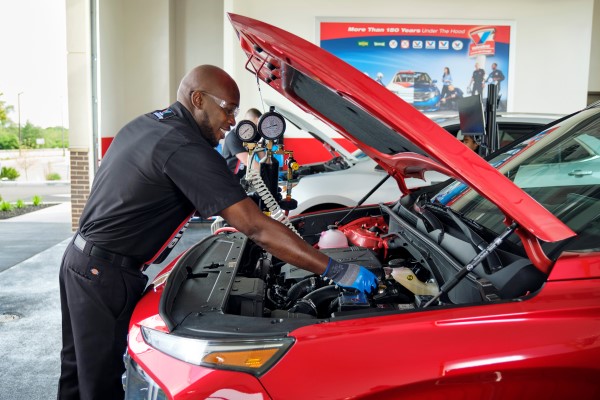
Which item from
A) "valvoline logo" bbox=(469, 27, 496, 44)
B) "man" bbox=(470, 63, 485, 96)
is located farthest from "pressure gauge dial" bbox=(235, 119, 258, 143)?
"valvoline logo" bbox=(469, 27, 496, 44)

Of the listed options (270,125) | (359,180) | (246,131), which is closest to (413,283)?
(270,125)

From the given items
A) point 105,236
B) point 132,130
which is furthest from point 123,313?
point 132,130

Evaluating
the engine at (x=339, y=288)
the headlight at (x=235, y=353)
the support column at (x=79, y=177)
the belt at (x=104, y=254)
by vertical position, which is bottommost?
the support column at (x=79, y=177)

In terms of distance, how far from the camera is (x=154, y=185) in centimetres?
213

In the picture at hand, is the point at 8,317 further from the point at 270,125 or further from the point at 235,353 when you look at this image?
the point at 235,353

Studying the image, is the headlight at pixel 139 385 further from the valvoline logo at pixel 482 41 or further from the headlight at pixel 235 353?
the valvoline logo at pixel 482 41

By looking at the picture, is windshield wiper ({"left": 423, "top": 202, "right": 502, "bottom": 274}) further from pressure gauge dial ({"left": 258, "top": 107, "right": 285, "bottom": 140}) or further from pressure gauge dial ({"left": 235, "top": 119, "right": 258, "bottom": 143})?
pressure gauge dial ({"left": 235, "top": 119, "right": 258, "bottom": 143})

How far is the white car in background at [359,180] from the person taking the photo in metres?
5.33

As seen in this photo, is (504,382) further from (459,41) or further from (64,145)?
(64,145)

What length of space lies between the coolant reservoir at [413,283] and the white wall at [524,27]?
7.04 m

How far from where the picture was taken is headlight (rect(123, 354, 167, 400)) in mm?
1576

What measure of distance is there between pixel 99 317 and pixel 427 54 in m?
8.11

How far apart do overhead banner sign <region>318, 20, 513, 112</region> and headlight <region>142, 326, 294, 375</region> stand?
8039mm

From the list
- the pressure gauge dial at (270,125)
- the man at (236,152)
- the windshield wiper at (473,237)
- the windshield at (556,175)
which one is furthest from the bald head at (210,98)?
the man at (236,152)
